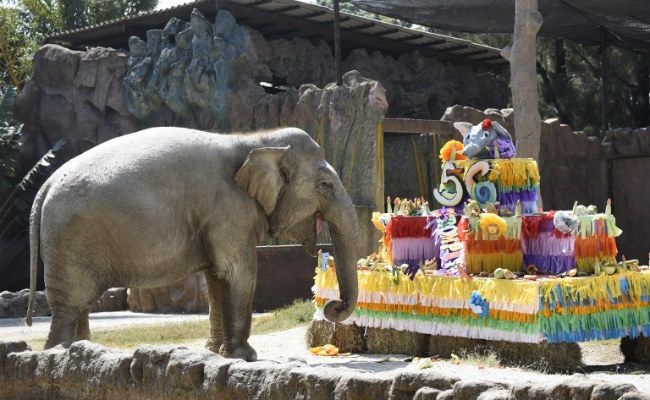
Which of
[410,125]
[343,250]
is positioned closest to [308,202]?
[343,250]

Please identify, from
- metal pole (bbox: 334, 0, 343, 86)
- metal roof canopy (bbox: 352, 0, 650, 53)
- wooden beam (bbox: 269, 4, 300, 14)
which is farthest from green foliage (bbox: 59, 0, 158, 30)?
metal pole (bbox: 334, 0, 343, 86)

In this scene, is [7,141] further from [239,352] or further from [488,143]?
[239,352]

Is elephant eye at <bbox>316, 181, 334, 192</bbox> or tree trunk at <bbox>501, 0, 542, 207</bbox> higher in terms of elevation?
tree trunk at <bbox>501, 0, 542, 207</bbox>

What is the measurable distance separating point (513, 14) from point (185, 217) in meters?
13.9

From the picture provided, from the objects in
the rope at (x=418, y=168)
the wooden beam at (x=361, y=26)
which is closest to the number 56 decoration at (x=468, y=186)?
the rope at (x=418, y=168)

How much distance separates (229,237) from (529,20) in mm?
9098

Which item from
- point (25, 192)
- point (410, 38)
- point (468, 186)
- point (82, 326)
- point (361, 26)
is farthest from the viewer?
point (410, 38)

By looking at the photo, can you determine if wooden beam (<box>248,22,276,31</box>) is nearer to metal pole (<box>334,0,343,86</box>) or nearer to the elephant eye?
metal pole (<box>334,0,343,86</box>)

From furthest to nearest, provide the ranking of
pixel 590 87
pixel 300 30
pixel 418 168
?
pixel 590 87, pixel 300 30, pixel 418 168

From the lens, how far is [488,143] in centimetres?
992

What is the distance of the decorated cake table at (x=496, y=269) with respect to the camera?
28.2 feet

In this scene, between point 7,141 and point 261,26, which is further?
point 7,141

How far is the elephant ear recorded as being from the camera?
7.56 meters

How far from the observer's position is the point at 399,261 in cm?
1016
